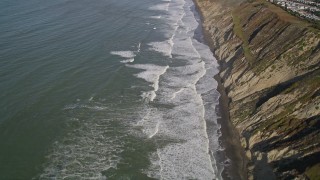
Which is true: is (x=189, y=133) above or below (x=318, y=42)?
below

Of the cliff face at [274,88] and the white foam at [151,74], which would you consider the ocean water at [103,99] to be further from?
the cliff face at [274,88]

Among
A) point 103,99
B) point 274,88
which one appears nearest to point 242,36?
point 274,88

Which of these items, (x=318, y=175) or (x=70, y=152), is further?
(x=70, y=152)

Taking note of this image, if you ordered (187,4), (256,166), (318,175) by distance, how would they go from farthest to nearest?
(187,4), (256,166), (318,175)

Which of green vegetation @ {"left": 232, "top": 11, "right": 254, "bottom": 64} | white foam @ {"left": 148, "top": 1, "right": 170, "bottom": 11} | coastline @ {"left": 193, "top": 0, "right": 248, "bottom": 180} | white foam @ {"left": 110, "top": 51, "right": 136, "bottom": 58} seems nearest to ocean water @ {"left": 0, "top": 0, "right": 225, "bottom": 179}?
white foam @ {"left": 110, "top": 51, "right": 136, "bottom": 58}

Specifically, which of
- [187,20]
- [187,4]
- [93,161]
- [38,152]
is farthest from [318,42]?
[187,4]

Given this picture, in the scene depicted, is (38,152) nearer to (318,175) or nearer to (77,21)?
(318,175)

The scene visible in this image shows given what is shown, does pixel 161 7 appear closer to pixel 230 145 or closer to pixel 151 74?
pixel 151 74

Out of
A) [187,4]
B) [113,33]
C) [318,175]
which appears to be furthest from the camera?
[187,4]
